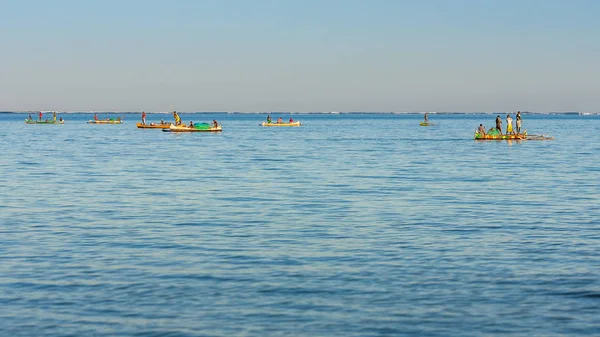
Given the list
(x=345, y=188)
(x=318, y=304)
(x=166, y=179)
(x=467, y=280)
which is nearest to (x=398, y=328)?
(x=318, y=304)

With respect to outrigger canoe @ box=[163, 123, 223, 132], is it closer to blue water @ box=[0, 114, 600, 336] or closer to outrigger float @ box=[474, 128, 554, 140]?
outrigger float @ box=[474, 128, 554, 140]

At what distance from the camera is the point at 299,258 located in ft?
63.2

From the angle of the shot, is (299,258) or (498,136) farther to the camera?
(498,136)

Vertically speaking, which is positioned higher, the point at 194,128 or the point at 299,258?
the point at 299,258

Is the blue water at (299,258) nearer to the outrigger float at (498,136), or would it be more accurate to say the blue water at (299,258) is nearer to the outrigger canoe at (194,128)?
the outrigger float at (498,136)

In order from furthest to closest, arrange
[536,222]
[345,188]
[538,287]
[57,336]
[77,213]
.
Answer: [345,188]
[77,213]
[536,222]
[538,287]
[57,336]

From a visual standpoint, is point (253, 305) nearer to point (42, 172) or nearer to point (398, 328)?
point (398, 328)

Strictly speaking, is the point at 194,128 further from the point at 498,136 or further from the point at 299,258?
the point at 299,258

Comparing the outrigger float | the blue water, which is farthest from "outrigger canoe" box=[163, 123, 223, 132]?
the blue water

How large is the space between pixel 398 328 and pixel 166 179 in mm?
28666

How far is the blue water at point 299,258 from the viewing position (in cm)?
1409

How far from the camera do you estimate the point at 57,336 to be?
43.5 ft

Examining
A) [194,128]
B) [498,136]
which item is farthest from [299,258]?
[194,128]

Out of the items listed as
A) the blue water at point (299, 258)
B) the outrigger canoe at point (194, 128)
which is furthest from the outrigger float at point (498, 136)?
the blue water at point (299, 258)
